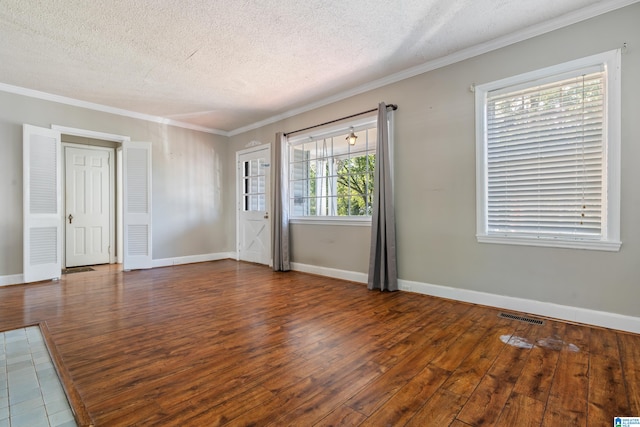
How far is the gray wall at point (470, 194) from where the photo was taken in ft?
8.52

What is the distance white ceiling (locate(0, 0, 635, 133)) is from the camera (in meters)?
2.70

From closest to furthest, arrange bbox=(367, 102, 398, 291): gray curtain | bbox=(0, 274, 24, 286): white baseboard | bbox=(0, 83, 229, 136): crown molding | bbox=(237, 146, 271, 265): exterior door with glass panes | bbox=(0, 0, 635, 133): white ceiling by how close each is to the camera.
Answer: bbox=(0, 0, 635, 133): white ceiling
bbox=(367, 102, 398, 291): gray curtain
bbox=(0, 274, 24, 286): white baseboard
bbox=(0, 83, 229, 136): crown molding
bbox=(237, 146, 271, 265): exterior door with glass panes

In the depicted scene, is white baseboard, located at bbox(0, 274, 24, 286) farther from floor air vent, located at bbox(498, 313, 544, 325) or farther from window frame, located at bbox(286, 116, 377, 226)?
floor air vent, located at bbox(498, 313, 544, 325)

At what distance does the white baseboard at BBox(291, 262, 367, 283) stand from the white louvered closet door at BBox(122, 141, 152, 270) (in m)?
2.79

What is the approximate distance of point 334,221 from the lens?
15.9 ft

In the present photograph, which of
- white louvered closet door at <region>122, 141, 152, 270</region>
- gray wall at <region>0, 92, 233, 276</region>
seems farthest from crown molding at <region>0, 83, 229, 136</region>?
white louvered closet door at <region>122, 141, 152, 270</region>

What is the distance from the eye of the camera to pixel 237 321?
2924 mm

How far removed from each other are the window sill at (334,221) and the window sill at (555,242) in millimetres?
1549

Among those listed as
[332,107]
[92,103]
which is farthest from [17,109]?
[332,107]

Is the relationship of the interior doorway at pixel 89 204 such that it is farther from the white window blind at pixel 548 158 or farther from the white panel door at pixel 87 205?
the white window blind at pixel 548 158

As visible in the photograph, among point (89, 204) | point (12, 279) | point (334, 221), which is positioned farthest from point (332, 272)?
point (89, 204)

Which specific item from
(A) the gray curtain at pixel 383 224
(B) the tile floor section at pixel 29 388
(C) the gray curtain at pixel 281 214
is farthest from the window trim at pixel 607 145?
(B) the tile floor section at pixel 29 388

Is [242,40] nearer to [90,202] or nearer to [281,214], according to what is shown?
[281,214]

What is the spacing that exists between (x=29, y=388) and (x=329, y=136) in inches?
171
